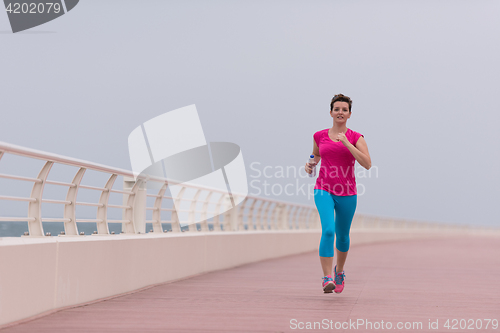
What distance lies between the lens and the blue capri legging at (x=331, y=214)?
24.6 ft

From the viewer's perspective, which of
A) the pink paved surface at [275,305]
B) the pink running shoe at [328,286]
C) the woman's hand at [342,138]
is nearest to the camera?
the pink paved surface at [275,305]

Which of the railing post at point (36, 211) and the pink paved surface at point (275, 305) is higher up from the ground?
the railing post at point (36, 211)

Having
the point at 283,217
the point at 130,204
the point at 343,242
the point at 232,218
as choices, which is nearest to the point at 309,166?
the point at 343,242

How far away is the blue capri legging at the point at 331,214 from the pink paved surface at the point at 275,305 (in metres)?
0.56

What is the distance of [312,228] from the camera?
23.0 metres

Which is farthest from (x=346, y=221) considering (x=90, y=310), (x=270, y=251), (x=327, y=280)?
(x=270, y=251)

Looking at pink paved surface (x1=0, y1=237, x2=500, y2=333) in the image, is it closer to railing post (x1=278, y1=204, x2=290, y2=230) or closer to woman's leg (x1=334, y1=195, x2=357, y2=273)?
woman's leg (x1=334, y1=195, x2=357, y2=273)

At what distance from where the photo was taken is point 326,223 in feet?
24.6

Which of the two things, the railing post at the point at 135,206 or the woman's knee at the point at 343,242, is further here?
the railing post at the point at 135,206

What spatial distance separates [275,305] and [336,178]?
1.43 metres

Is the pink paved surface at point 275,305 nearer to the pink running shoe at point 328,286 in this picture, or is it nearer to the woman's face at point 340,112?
the pink running shoe at point 328,286

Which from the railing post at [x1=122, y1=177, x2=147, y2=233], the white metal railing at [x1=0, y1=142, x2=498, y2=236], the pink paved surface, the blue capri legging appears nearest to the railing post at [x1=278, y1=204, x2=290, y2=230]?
the white metal railing at [x1=0, y1=142, x2=498, y2=236]

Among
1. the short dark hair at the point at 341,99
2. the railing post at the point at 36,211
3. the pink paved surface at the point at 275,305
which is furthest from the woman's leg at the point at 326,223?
the railing post at the point at 36,211

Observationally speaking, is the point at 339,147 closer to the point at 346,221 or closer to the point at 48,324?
the point at 346,221
